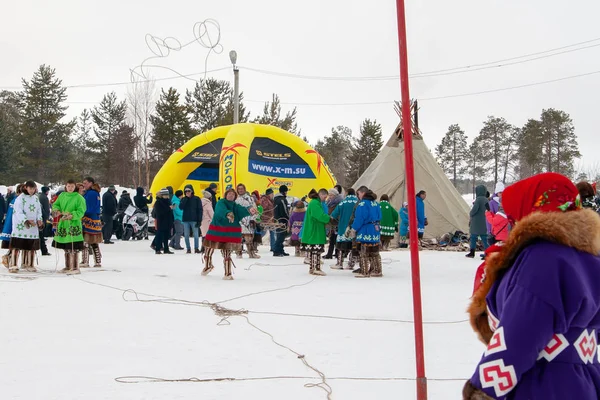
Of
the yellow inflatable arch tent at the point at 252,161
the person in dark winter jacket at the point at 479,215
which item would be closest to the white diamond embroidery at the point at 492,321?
the person in dark winter jacket at the point at 479,215

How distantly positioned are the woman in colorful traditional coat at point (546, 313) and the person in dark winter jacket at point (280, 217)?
40.8 feet

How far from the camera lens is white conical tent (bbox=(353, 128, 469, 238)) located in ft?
59.0

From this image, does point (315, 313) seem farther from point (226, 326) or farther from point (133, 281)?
point (133, 281)

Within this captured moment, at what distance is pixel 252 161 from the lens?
19984 mm

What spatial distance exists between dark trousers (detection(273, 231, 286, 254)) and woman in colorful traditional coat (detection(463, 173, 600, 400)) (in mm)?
12459

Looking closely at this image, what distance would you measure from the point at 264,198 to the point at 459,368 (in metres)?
10.7

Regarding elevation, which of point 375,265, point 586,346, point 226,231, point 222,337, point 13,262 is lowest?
point 222,337

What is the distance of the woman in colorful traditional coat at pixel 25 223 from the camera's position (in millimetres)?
10000

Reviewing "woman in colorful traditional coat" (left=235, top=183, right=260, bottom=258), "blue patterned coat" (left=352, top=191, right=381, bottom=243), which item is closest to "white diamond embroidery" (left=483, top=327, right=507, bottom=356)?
"blue patterned coat" (left=352, top=191, right=381, bottom=243)

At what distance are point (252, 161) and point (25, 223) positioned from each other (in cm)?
1054

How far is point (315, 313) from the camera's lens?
6.99m

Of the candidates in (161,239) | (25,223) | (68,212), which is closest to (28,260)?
(25,223)

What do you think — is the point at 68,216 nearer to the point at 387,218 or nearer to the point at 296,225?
the point at 296,225

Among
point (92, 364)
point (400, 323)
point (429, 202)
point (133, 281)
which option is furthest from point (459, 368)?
point (429, 202)
